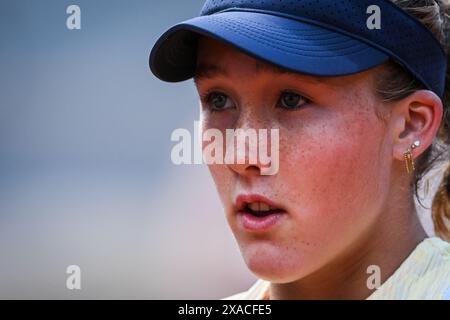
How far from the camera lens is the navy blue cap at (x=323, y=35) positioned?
1.07m

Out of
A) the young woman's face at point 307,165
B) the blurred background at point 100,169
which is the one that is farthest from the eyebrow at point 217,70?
the blurred background at point 100,169

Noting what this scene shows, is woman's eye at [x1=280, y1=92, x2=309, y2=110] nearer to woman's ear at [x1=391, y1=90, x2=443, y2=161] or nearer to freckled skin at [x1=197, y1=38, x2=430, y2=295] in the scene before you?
freckled skin at [x1=197, y1=38, x2=430, y2=295]

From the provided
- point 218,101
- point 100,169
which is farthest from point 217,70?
point 100,169

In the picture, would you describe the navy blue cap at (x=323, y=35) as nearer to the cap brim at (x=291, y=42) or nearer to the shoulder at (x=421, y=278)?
the cap brim at (x=291, y=42)

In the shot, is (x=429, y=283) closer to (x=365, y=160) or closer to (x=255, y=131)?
(x=365, y=160)

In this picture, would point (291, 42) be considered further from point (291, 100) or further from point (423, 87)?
point (423, 87)

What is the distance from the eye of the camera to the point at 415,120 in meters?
1.19

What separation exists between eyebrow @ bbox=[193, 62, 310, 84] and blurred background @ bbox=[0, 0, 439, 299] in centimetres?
78

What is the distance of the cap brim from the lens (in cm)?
107

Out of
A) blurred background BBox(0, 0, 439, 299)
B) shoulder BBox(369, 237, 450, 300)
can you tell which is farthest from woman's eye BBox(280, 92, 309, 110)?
blurred background BBox(0, 0, 439, 299)

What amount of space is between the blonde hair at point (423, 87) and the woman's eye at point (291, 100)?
5.5 inches

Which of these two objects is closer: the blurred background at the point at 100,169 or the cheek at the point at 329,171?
the cheek at the point at 329,171
